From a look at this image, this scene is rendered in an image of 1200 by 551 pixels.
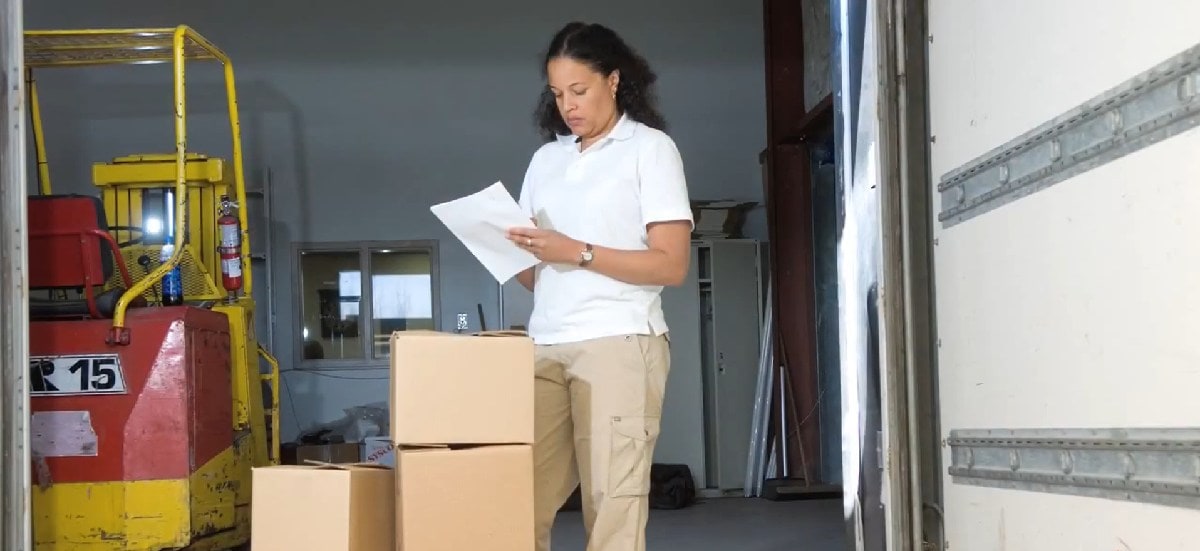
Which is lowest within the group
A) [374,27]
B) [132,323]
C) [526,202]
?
[132,323]

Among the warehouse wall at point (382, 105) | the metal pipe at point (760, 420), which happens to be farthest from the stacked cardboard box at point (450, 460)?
the warehouse wall at point (382, 105)

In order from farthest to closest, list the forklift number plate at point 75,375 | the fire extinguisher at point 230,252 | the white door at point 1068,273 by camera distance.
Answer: the fire extinguisher at point 230,252, the forklift number plate at point 75,375, the white door at point 1068,273

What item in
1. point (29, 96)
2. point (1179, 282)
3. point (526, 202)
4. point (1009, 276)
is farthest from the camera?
point (29, 96)

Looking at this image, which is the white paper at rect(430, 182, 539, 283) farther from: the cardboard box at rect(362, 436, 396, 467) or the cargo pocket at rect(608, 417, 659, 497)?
the cardboard box at rect(362, 436, 396, 467)

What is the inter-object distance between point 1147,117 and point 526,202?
1292mm

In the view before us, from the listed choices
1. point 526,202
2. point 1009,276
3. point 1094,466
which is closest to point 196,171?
point 526,202

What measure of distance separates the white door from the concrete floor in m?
2.68

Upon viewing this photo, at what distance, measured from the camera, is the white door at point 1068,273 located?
5.43 feet

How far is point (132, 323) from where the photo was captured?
13.1ft

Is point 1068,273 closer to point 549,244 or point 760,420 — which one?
point 549,244

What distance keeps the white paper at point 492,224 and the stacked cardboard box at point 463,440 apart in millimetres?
151

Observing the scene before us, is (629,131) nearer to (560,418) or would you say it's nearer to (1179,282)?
(560,418)

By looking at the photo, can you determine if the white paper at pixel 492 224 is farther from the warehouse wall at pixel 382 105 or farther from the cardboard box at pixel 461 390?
the warehouse wall at pixel 382 105

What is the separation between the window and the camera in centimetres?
840
